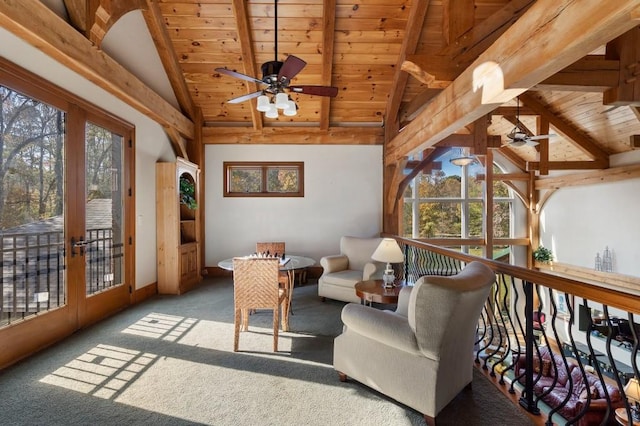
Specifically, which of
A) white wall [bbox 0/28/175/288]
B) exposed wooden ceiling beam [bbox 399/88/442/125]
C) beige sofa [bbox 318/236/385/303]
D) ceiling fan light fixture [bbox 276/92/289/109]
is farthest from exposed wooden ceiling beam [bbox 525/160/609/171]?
white wall [bbox 0/28/175/288]

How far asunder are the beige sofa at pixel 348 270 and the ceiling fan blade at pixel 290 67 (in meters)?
2.46

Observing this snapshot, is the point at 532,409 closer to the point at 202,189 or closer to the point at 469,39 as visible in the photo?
the point at 469,39

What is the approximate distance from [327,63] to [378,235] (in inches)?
134

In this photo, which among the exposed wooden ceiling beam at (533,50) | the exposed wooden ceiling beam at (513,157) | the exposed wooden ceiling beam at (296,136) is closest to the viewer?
the exposed wooden ceiling beam at (533,50)

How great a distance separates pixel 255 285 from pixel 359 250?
90.0 inches

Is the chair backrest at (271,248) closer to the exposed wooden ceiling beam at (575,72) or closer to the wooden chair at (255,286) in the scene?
the wooden chair at (255,286)

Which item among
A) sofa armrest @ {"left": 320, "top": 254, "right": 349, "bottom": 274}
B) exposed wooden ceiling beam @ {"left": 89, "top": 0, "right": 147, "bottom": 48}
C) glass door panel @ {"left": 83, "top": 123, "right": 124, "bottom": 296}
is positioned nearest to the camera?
exposed wooden ceiling beam @ {"left": 89, "top": 0, "right": 147, "bottom": 48}

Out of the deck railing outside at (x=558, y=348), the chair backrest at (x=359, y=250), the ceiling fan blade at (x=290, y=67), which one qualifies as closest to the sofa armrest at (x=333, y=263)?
the chair backrest at (x=359, y=250)

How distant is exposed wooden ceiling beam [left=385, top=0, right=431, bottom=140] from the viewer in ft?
13.8

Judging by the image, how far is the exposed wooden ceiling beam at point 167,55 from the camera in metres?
4.41

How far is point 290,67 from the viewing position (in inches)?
118

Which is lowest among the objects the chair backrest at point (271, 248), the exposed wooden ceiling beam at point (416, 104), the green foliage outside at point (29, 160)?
the chair backrest at point (271, 248)

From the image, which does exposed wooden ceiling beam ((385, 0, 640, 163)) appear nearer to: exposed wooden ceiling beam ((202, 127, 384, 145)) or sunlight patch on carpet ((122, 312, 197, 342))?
exposed wooden ceiling beam ((202, 127, 384, 145))

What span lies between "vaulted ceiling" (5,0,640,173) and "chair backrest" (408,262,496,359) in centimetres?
139
